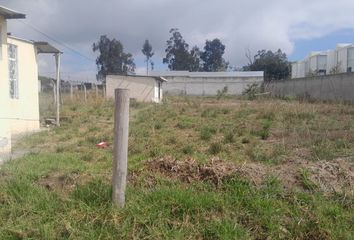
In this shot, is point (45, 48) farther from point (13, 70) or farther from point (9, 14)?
point (9, 14)

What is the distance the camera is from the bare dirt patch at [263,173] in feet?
16.8

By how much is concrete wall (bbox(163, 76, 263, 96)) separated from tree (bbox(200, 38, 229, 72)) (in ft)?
110

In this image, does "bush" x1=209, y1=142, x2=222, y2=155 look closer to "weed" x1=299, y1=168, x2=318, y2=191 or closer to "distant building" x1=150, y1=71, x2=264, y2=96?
"weed" x1=299, y1=168, x2=318, y2=191

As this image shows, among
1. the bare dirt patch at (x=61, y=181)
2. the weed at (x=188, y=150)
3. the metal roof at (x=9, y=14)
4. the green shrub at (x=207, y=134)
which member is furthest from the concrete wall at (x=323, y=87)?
the bare dirt patch at (x=61, y=181)

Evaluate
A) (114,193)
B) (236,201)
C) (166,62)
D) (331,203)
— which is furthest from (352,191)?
(166,62)

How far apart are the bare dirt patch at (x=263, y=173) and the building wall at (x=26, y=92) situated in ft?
30.0

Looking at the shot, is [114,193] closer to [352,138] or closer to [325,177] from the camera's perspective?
[325,177]

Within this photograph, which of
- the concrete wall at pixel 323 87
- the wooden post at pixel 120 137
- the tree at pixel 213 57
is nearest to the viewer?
the wooden post at pixel 120 137

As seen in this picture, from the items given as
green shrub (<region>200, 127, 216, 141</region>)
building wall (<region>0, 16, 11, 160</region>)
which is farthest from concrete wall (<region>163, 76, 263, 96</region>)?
building wall (<region>0, 16, 11, 160</region>)

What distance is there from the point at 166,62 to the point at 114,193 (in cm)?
10412

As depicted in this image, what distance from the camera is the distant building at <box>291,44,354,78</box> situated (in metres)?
60.1

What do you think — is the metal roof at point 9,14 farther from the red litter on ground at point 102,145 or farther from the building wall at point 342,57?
the building wall at point 342,57

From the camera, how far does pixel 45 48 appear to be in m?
16.0

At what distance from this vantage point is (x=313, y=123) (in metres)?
14.3
